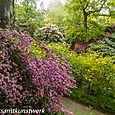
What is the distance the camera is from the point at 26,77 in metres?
3.37

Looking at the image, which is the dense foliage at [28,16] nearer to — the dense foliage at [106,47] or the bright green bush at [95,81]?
the dense foliage at [106,47]

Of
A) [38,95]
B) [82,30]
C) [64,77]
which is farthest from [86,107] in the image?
[82,30]

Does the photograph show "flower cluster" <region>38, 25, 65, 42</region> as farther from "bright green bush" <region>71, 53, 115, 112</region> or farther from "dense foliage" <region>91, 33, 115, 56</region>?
"bright green bush" <region>71, 53, 115, 112</region>

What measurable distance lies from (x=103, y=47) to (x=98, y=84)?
4.03 m

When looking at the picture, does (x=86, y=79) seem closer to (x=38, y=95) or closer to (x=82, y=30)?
(x=38, y=95)

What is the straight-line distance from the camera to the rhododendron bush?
3055 mm

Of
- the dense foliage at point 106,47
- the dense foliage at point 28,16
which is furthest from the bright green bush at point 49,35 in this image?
the dense foliage at point 106,47

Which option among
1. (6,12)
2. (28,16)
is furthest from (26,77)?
(28,16)

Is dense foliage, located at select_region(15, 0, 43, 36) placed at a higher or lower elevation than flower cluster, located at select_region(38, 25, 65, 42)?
higher

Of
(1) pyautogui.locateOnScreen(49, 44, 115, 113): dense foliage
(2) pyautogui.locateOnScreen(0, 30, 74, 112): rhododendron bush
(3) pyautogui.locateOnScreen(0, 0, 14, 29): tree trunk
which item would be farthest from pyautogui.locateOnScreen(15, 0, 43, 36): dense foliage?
(2) pyautogui.locateOnScreen(0, 30, 74, 112): rhododendron bush

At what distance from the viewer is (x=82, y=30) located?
433 inches

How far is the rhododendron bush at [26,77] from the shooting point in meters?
3.05

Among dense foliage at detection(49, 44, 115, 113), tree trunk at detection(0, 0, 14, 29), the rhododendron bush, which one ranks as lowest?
dense foliage at detection(49, 44, 115, 113)

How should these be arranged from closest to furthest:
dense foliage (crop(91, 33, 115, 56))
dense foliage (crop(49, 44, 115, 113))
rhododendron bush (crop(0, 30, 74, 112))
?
1. rhododendron bush (crop(0, 30, 74, 112))
2. dense foliage (crop(49, 44, 115, 113))
3. dense foliage (crop(91, 33, 115, 56))
